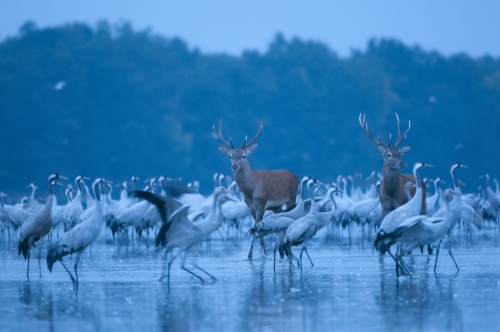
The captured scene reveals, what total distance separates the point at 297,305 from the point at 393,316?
44.1 inches

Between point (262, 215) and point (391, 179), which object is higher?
point (391, 179)

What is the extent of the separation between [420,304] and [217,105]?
45.9 m

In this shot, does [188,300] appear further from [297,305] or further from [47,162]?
[47,162]

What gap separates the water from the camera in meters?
7.78

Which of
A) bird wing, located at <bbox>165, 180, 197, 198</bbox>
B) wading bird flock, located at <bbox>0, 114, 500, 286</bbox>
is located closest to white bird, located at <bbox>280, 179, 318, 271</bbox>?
wading bird flock, located at <bbox>0, 114, 500, 286</bbox>

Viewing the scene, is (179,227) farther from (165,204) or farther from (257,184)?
(257,184)

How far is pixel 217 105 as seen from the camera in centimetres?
5425

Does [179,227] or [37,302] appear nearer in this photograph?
[37,302]

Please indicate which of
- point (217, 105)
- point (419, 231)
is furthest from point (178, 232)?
point (217, 105)

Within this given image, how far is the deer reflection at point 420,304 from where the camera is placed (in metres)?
7.61

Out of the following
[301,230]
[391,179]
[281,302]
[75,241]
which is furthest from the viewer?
[391,179]

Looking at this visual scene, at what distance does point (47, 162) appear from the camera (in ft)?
160

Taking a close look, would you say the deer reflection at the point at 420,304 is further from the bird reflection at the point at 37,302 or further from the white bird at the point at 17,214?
the white bird at the point at 17,214

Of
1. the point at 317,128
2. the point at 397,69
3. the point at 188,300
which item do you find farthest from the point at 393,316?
the point at 397,69
